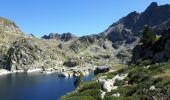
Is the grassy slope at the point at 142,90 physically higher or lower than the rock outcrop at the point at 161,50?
lower

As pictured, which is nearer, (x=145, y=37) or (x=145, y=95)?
(x=145, y=95)

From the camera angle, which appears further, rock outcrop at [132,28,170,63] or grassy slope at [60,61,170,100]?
rock outcrop at [132,28,170,63]

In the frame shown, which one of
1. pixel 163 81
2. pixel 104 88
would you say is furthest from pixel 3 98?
pixel 163 81

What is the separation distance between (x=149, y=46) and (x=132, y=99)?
233 feet

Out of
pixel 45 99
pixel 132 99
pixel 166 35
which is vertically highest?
pixel 166 35

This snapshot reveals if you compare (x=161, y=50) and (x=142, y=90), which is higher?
(x=161, y=50)

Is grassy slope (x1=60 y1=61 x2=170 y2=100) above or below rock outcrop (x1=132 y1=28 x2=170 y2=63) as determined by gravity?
below

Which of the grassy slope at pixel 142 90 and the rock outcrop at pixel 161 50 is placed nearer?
the grassy slope at pixel 142 90

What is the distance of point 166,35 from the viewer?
291ft

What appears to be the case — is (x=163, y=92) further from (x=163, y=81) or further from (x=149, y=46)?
(x=149, y=46)

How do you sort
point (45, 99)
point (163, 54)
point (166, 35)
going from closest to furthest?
1. point (163, 54)
2. point (166, 35)
3. point (45, 99)

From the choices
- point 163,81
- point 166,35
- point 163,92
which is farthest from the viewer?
point 166,35

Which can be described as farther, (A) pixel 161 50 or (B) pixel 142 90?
Answer: (A) pixel 161 50

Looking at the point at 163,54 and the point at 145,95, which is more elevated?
the point at 163,54
